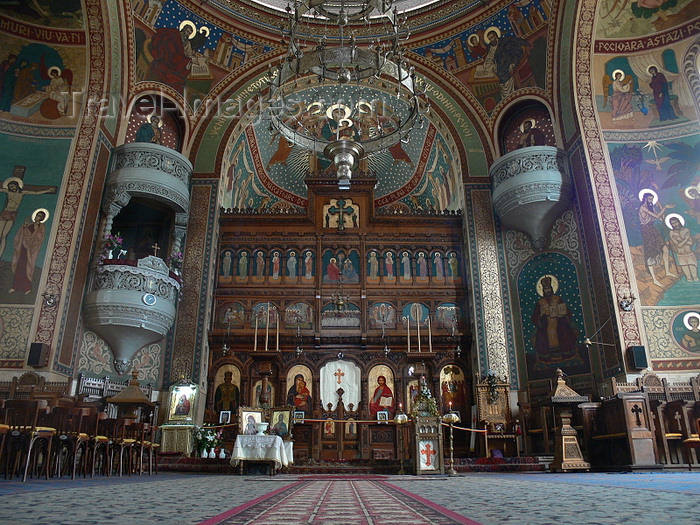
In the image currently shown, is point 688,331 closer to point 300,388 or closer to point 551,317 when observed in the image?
A: point 551,317

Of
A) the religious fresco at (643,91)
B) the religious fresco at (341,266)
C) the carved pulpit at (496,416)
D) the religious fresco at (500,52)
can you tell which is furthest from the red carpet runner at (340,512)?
the religious fresco at (500,52)

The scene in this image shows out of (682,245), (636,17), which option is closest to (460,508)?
(682,245)

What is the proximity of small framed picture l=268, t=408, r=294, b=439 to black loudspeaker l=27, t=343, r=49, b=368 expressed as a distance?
4775 mm

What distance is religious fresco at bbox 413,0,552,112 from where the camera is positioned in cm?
1484

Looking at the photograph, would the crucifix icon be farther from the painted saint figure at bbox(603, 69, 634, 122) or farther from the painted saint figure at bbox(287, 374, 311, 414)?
the painted saint figure at bbox(603, 69, 634, 122)

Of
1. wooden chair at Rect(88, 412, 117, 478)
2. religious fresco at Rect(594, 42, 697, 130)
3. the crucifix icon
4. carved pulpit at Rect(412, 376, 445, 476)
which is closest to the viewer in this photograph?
wooden chair at Rect(88, 412, 117, 478)

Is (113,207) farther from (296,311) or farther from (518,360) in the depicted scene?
(518,360)

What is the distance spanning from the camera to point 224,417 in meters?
Answer: 13.3

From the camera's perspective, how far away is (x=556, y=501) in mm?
3424

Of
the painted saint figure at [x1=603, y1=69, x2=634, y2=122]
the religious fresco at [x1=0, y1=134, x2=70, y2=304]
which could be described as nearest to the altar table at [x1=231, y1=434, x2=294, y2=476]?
the religious fresco at [x1=0, y1=134, x2=70, y2=304]

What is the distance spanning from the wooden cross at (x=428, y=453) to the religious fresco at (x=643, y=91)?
934cm

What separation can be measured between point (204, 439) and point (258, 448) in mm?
3845

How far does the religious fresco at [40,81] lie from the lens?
1303 centimetres

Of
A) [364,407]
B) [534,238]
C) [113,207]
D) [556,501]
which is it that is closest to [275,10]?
[113,207]
